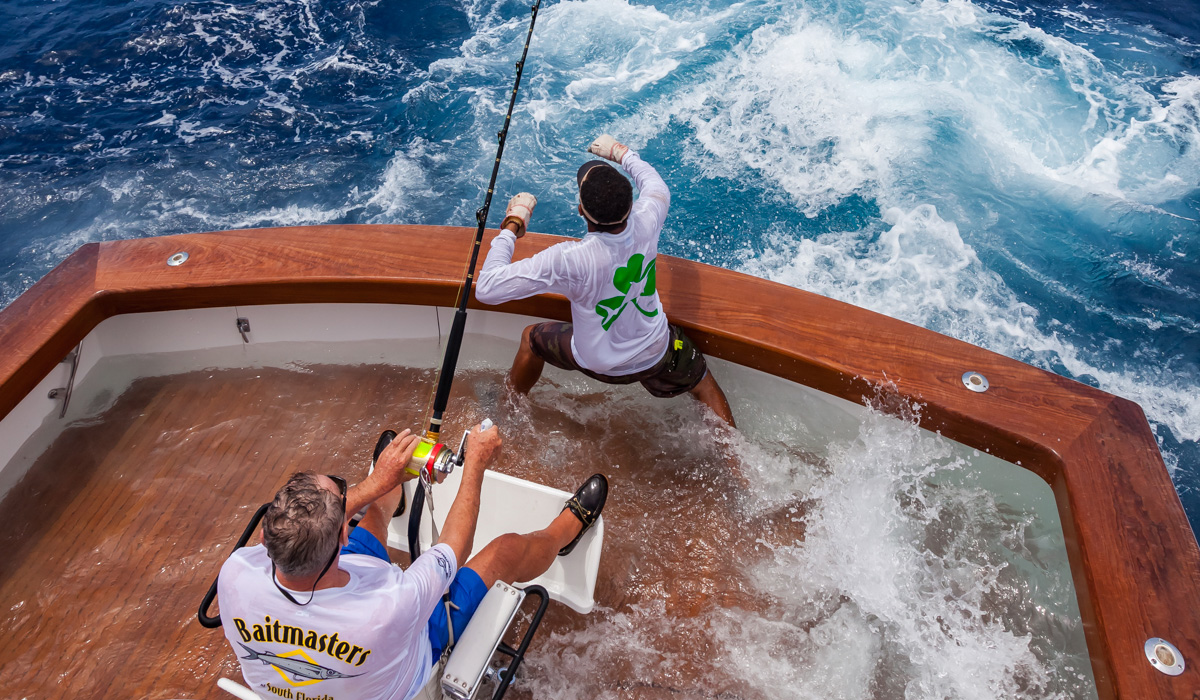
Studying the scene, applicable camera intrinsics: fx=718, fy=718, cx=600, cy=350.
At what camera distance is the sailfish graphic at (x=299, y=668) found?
1304 millimetres

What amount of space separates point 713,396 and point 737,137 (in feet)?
8.41

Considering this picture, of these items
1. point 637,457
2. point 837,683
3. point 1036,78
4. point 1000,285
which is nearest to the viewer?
point 837,683

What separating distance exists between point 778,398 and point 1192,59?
475 cm

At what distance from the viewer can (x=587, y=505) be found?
6.07 ft

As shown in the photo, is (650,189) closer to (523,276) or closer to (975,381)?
(523,276)

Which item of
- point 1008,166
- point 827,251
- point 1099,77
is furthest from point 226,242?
point 1099,77

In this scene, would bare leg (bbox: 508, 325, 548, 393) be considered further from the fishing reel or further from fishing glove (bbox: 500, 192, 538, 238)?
the fishing reel

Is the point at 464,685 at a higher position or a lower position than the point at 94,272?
lower

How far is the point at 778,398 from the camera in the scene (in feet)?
7.61

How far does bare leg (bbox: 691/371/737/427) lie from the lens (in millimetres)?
2229

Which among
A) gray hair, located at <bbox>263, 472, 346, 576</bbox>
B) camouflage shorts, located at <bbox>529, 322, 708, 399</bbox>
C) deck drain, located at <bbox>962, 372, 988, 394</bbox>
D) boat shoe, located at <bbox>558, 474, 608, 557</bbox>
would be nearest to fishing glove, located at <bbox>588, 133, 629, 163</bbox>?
camouflage shorts, located at <bbox>529, 322, 708, 399</bbox>

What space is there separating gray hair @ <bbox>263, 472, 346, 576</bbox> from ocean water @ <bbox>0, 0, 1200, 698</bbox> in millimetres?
1225

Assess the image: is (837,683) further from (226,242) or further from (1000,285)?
(1000,285)

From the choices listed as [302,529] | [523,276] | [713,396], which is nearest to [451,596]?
[302,529]
